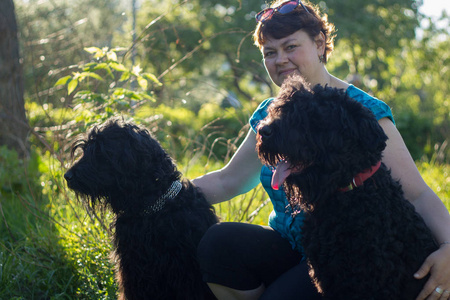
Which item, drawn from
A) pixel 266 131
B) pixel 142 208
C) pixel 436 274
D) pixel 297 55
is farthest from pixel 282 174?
pixel 297 55

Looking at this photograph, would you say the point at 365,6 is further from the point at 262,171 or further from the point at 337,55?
the point at 262,171

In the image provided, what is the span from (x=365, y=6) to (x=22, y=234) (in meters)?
15.3

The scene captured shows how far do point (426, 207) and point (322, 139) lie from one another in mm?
766

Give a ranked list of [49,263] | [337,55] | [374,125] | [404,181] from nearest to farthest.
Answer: [374,125] < [404,181] < [49,263] < [337,55]

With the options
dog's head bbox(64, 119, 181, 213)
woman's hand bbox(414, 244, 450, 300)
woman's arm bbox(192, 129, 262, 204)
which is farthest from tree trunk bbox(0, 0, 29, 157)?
woman's hand bbox(414, 244, 450, 300)

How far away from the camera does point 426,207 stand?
2.38 meters

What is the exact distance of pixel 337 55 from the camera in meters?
20.1

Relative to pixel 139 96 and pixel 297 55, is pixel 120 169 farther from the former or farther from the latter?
pixel 297 55

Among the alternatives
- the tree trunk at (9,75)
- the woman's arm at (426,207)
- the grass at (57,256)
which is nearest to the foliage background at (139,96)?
the grass at (57,256)

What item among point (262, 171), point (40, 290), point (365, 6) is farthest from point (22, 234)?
point (365, 6)

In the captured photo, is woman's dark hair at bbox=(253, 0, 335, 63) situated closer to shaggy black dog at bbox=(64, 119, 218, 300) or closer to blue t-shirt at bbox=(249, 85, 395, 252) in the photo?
blue t-shirt at bbox=(249, 85, 395, 252)

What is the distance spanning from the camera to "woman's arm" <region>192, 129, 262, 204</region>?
310 centimetres

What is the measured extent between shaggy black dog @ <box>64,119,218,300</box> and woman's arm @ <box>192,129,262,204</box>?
368 millimetres

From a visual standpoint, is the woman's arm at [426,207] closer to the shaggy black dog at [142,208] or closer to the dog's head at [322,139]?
the dog's head at [322,139]
